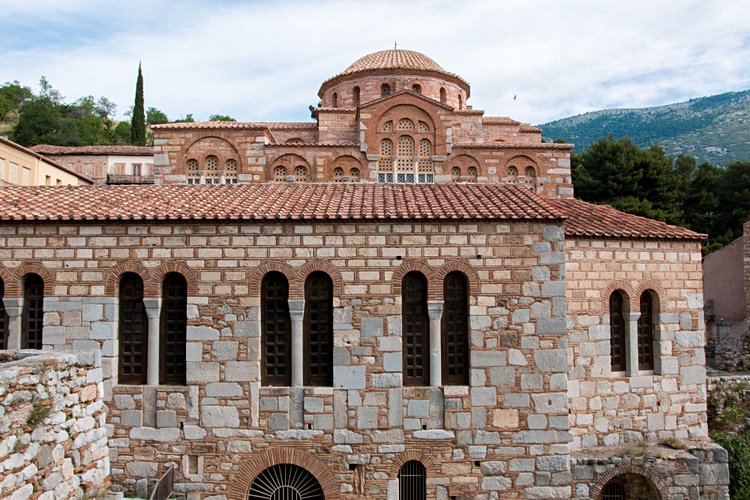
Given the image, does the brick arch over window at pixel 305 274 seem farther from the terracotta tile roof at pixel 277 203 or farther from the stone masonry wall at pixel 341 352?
the terracotta tile roof at pixel 277 203

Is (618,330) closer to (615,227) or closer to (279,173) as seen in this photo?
(615,227)

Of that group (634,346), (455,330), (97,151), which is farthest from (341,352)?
(97,151)

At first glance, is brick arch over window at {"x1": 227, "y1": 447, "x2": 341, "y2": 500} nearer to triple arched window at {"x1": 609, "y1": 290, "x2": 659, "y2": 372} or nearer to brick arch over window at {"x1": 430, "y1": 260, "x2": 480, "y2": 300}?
brick arch over window at {"x1": 430, "y1": 260, "x2": 480, "y2": 300}

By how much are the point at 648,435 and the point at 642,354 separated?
1661 millimetres

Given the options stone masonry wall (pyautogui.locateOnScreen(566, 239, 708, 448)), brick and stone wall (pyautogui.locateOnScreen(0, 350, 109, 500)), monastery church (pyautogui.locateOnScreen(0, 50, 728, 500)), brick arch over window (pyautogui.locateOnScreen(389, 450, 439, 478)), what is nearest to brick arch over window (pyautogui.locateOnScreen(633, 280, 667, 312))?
stone masonry wall (pyautogui.locateOnScreen(566, 239, 708, 448))

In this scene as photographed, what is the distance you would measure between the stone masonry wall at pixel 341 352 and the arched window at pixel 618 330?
9.80 feet

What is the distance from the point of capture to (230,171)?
21.3m

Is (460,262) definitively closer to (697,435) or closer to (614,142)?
(697,435)

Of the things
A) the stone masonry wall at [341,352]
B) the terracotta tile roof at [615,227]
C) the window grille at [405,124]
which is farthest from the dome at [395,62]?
the stone masonry wall at [341,352]

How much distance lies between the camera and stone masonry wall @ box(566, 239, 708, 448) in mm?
11703

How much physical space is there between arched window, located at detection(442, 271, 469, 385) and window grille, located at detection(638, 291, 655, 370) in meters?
4.70

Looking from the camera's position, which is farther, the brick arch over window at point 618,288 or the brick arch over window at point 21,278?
the brick arch over window at point 618,288

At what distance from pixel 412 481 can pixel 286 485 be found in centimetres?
211

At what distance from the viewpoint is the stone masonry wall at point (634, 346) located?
11.7 metres
